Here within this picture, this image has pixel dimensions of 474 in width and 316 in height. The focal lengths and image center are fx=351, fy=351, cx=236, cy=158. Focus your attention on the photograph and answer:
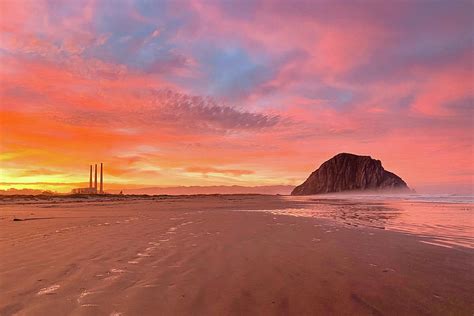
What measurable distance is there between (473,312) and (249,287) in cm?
308

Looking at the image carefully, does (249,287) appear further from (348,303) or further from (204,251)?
(204,251)

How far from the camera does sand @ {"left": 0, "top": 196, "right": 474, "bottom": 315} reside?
4773 millimetres

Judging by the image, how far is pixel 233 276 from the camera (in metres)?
6.39

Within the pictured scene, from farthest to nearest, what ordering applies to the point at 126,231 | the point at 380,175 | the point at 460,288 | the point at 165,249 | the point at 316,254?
the point at 380,175 → the point at 126,231 → the point at 165,249 → the point at 316,254 → the point at 460,288

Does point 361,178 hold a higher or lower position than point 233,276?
higher

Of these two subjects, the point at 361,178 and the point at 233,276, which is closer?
the point at 233,276

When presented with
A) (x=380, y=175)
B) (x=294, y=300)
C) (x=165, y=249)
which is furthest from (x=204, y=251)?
(x=380, y=175)

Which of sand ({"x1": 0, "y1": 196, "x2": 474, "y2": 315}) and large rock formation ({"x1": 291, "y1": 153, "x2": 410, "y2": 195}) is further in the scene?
Answer: large rock formation ({"x1": 291, "y1": 153, "x2": 410, "y2": 195})

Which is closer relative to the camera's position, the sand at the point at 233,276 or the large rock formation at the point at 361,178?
the sand at the point at 233,276

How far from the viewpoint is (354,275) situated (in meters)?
6.46

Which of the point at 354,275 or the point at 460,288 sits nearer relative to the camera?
the point at 460,288

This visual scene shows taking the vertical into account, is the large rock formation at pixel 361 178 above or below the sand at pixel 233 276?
above

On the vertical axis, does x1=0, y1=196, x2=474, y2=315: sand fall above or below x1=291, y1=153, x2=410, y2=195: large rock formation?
below

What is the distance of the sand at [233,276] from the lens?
477cm
